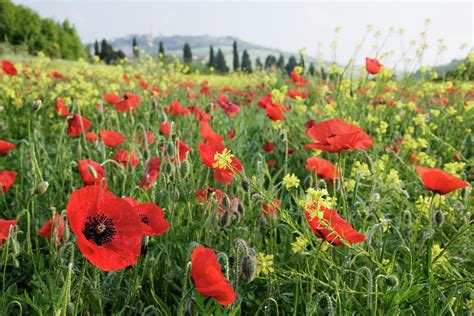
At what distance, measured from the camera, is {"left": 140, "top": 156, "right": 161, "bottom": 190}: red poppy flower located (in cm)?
193

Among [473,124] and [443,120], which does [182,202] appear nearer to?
[443,120]

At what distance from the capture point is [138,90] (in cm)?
528

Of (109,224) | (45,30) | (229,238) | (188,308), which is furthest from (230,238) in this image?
(45,30)

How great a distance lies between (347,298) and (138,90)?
4.38m

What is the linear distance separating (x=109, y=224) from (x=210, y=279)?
326mm

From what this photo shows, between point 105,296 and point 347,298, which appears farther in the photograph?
point 105,296

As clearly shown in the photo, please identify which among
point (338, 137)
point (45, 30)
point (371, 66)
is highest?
point (45, 30)

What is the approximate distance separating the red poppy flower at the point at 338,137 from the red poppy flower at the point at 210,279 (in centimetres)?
63

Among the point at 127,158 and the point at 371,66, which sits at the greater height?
the point at 371,66

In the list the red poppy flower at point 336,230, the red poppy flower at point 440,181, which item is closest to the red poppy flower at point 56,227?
the red poppy flower at point 336,230

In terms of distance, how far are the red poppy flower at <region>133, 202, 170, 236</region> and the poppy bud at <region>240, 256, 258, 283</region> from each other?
25 centimetres

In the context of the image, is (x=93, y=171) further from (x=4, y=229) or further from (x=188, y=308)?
(x=188, y=308)

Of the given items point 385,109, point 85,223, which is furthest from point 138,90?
point 85,223

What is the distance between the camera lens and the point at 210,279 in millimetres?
1073
